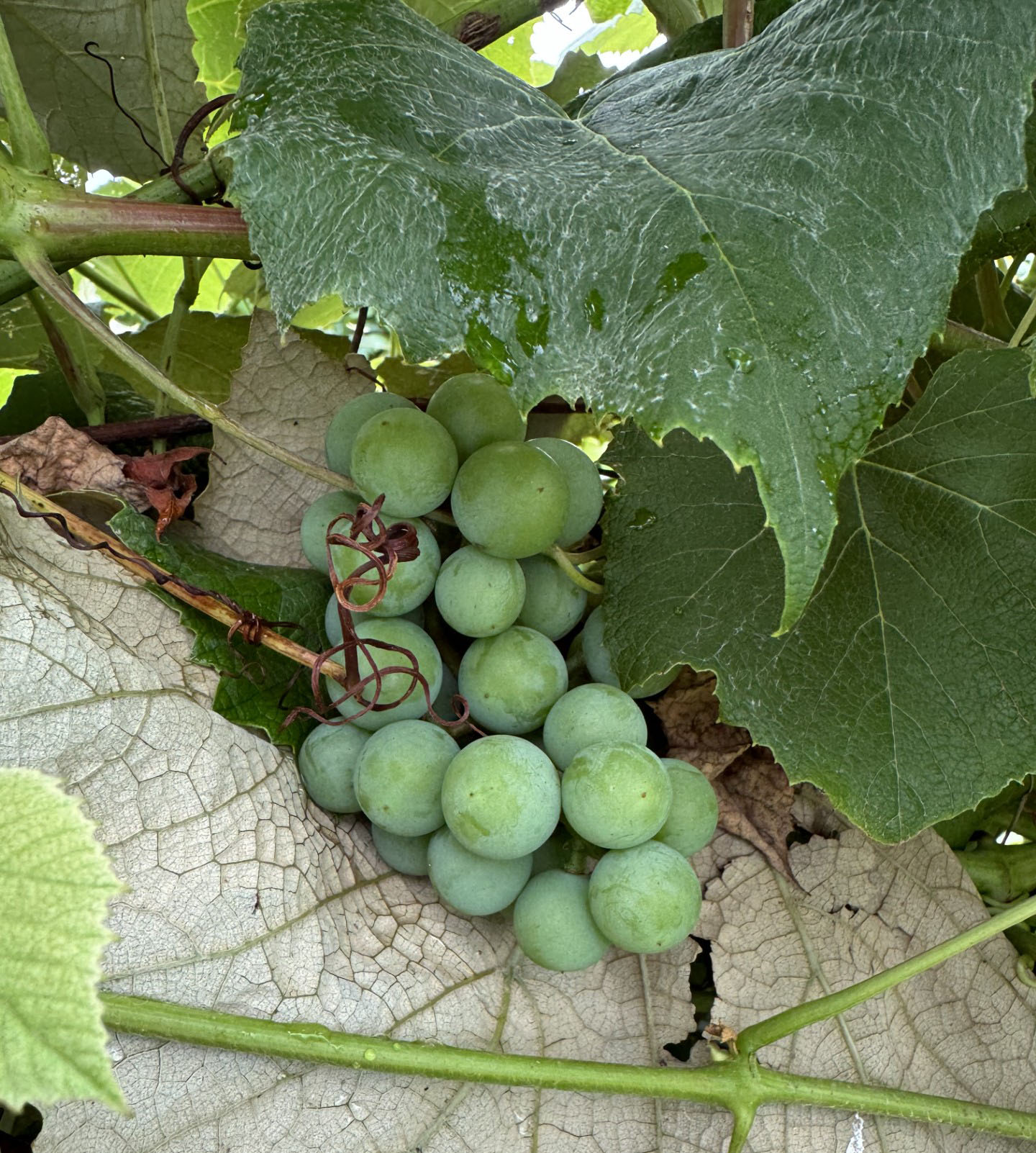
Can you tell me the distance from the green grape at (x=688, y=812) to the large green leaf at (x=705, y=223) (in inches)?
6.7

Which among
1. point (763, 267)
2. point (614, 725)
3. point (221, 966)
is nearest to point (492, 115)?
point (763, 267)

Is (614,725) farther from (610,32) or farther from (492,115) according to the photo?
(610,32)

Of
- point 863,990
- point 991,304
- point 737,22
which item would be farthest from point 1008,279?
point 863,990

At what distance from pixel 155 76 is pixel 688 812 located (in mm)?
633

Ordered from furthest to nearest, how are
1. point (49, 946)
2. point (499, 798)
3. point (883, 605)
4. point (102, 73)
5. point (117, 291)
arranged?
1. point (117, 291)
2. point (102, 73)
3. point (883, 605)
4. point (499, 798)
5. point (49, 946)

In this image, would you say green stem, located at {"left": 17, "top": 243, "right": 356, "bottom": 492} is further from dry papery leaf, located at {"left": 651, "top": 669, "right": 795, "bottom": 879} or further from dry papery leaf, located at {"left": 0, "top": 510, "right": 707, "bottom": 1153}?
dry papery leaf, located at {"left": 651, "top": 669, "right": 795, "bottom": 879}

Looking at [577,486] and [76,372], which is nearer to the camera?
[577,486]

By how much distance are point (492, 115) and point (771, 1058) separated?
0.51 metres

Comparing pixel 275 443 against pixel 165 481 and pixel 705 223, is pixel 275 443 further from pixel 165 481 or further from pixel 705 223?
pixel 705 223

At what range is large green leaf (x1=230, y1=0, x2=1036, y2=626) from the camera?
0.39 metres

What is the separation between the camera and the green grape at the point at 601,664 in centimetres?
57

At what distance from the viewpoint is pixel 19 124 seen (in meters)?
0.52

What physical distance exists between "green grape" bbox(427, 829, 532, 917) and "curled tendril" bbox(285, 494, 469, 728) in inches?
2.4

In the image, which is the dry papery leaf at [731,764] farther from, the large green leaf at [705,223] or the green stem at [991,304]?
the green stem at [991,304]
